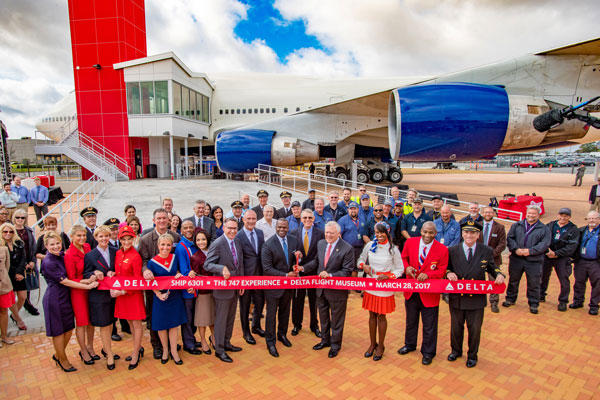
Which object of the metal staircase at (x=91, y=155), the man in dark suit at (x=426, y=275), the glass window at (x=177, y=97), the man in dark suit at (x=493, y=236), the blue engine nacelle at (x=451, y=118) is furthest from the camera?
the glass window at (x=177, y=97)

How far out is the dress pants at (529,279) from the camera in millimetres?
5191

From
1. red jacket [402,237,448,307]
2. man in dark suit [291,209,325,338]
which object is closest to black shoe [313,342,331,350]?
man in dark suit [291,209,325,338]

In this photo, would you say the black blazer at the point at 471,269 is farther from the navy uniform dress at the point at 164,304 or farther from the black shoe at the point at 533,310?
the navy uniform dress at the point at 164,304

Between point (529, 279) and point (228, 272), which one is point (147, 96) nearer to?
point (228, 272)

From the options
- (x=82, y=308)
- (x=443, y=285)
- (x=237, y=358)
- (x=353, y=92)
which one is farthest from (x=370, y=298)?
(x=353, y=92)

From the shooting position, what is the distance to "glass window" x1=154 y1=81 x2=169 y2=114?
19078 millimetres

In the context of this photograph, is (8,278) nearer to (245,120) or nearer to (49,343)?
(49,343)

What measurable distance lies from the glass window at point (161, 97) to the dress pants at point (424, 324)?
1924 centimetres

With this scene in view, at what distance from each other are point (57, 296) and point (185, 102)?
1858 cm

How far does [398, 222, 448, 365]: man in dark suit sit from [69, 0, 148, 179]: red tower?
20192 mm

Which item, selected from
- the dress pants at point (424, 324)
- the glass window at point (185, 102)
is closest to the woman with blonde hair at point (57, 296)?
the dress pants at point (424, 324)

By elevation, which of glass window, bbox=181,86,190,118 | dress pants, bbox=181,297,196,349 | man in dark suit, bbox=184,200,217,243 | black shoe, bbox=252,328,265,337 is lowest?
black shoe, bbox=252,328,265,337

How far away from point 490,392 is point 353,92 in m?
19.5

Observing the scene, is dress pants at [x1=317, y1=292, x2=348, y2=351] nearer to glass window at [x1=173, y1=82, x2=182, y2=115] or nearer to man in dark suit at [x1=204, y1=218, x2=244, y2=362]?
man in dark suit at [x1=204, y1=218, x2=244, y2=362]
